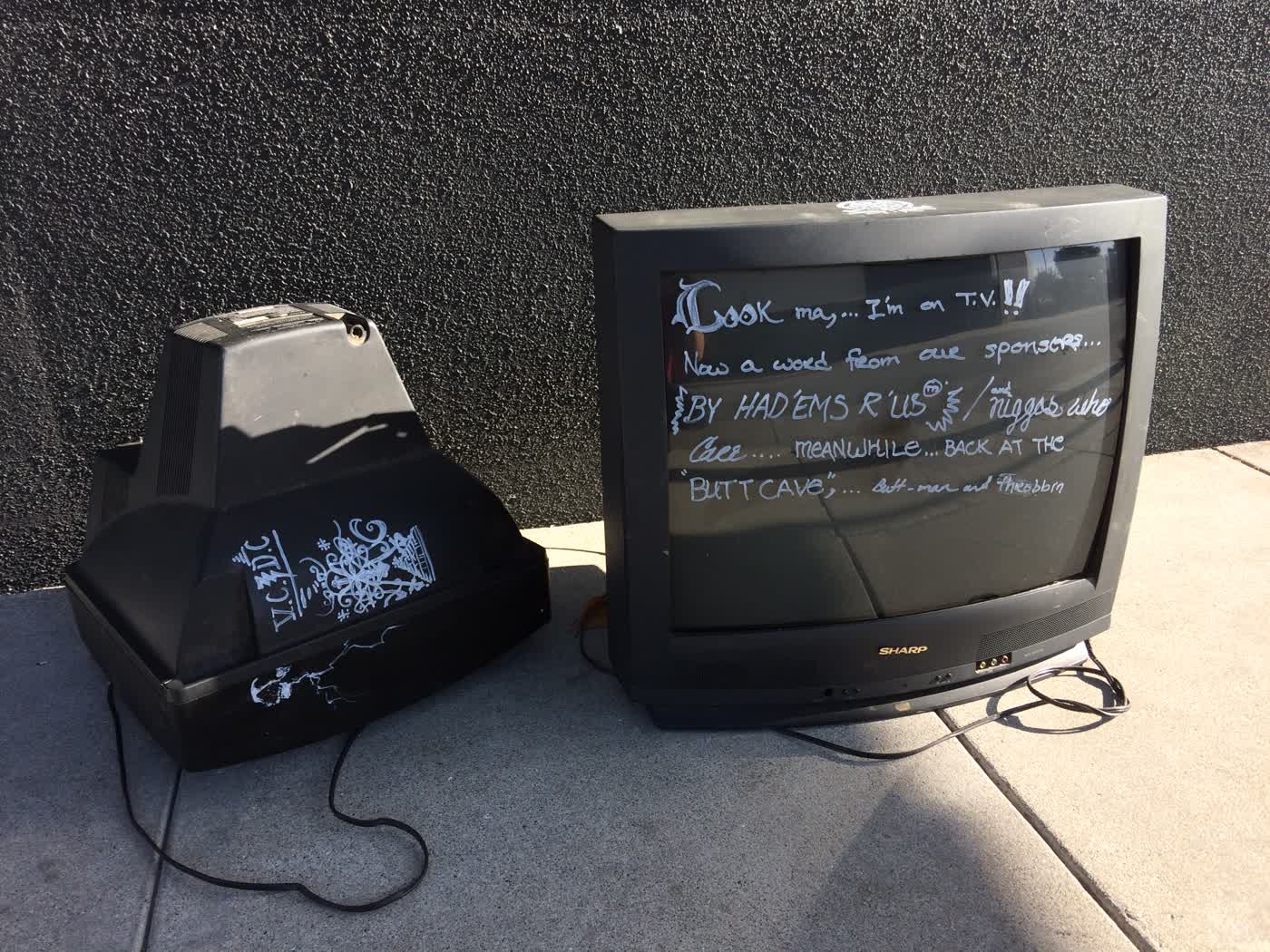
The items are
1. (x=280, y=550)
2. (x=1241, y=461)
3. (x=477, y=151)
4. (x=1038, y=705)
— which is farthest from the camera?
(x=1241, y=461)

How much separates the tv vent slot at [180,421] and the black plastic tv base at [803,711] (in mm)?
1097

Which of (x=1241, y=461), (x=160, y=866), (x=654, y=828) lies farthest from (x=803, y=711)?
(x=1241, y=461)

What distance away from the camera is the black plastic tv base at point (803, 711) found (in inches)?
85.7

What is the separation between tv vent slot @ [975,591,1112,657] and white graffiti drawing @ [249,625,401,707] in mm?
1295

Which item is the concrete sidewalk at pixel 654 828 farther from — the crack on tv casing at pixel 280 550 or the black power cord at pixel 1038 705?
the crack on tv casing at pixel 280 550

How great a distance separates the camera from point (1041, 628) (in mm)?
2203

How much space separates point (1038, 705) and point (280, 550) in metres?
1.70

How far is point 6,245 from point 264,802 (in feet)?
5.11

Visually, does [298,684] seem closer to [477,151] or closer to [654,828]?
[654,828]

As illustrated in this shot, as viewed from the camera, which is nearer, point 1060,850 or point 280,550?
point 1060,850

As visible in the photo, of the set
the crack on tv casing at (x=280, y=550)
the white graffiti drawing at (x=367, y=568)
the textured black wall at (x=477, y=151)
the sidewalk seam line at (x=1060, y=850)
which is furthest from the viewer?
the textured black wall at (x=477, y=151)

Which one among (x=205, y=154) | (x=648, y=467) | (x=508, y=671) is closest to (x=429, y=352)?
(x=205, y=154)

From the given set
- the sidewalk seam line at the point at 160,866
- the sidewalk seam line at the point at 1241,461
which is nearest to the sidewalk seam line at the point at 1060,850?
the sidewalk seam line at the point at 160,866

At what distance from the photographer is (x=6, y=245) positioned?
8.22 feet
